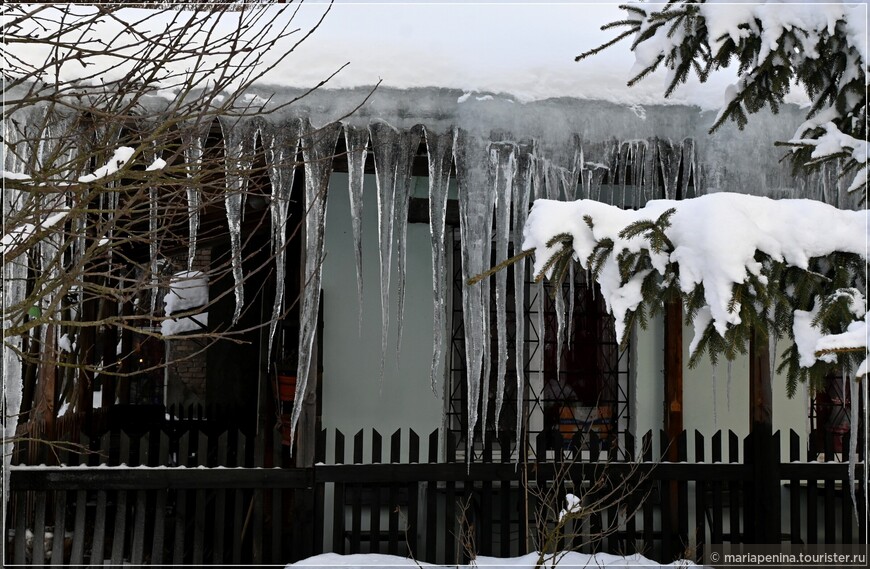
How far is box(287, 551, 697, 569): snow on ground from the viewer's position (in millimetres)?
4983

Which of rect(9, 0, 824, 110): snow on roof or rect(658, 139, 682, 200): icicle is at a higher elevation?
rect(9, 0, 824, 110): snow on roof

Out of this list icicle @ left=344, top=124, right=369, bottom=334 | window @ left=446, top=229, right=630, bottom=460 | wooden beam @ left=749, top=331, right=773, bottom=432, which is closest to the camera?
icicle @ left=344, top=124, right=369, bottom=334

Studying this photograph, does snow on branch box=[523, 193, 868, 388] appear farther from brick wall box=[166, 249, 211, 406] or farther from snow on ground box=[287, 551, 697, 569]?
brick wall box=[166, 249, 211, 406]

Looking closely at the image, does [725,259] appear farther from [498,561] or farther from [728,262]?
[498,561]

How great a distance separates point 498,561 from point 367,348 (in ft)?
6.31

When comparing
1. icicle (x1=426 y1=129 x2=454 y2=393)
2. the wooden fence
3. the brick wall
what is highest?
icicle (x1=426 y1=129 x2=454 y2=393)

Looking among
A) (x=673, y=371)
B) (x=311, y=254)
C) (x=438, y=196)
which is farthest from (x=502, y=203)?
(x=673, y=371)

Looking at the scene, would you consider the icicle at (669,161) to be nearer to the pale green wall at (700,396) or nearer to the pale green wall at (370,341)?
the pale green wall at (700,396)

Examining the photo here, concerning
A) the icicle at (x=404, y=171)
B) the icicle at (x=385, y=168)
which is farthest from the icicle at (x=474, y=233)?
the icicle at (x=385, y=168)

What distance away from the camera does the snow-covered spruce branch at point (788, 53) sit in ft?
9.89

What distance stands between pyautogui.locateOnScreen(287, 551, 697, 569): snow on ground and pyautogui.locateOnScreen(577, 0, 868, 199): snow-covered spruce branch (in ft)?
8.99

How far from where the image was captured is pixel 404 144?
4.95 m

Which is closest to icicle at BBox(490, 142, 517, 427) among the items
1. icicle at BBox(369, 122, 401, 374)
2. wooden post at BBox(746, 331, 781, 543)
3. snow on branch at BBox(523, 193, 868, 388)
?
icicle at BBox(369, 122, 401, 374)

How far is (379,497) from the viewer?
17.2 feet
